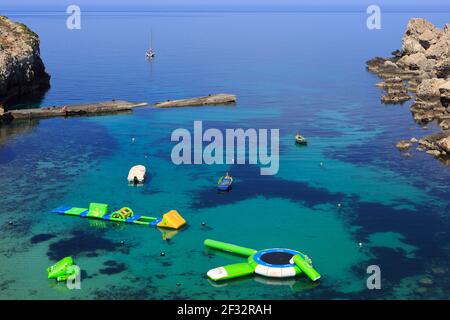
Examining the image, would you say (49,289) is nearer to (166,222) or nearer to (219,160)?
(166,222)

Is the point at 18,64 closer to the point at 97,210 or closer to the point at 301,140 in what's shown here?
the point at 301,140

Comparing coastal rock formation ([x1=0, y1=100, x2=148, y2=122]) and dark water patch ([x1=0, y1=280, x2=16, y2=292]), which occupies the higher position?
coastal rock formation ([x1=0, y1=100, x2=148, y2=122])

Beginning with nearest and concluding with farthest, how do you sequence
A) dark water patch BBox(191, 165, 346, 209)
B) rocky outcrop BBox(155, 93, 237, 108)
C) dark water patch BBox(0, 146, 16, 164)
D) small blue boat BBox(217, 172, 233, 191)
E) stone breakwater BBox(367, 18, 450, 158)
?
dark water patch BBox(191, 165, 346, 209), small blue boat BBox(217, 172, 233, 191), dark water patch BBox(0, 146, 16, 164), stone breakwater BBox(367, 18, 450, 158), rocky outcrop BBox(155, 93, 237, 108)

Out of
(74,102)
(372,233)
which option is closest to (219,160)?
(372,233)

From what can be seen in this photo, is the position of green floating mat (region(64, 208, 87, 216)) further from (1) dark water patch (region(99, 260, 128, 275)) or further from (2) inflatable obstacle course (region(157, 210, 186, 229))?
(1) dark water patch (region(99, 260, 128, 275))

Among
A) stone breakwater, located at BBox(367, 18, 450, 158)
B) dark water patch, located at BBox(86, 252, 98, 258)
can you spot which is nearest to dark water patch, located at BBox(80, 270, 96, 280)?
dark water patch, located at BBox(86, 252, 98, 258)

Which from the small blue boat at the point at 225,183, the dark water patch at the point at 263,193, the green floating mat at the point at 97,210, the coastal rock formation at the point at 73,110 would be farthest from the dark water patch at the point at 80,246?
the coastal rock formation at the point at 73,110
